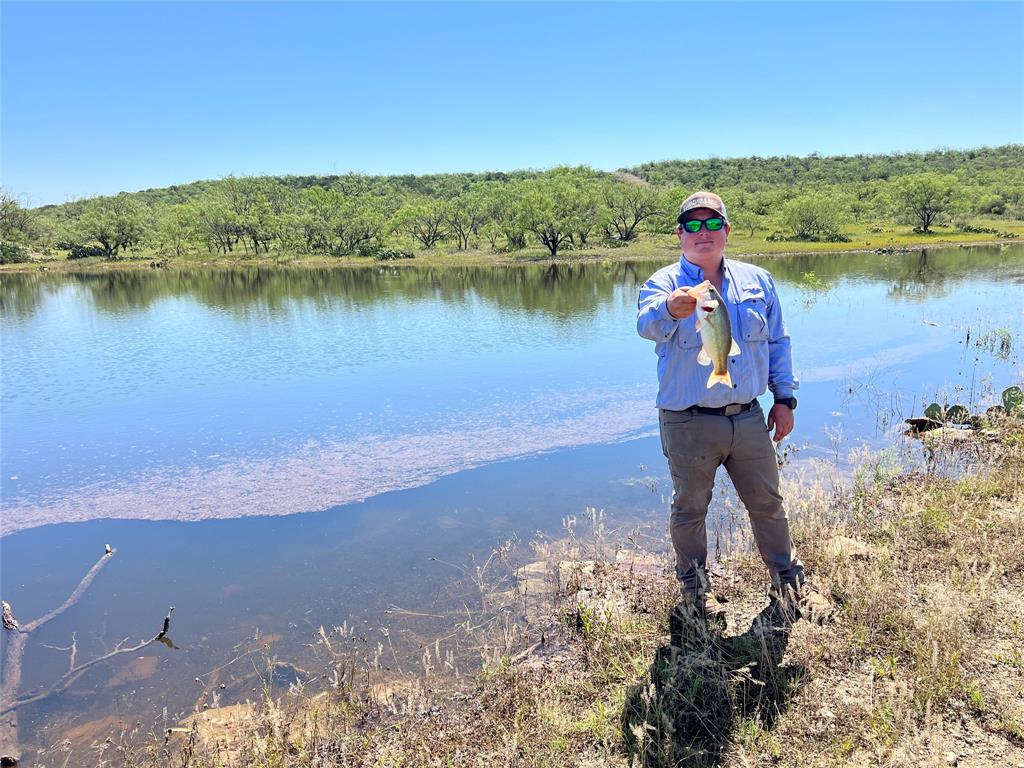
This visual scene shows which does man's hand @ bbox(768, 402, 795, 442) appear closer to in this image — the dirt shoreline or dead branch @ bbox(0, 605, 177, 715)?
dead branch @ bbox(0, 605, 177, 715)

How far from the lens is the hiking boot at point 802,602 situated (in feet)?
12.6

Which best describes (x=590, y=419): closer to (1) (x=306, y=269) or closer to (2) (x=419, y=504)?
(2) (x=419, y=504)

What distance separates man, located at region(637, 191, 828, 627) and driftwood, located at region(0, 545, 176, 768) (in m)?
4.06

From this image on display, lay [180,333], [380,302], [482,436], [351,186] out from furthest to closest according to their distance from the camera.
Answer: [351,186]
[380,302]
[180,333]
[482,436]

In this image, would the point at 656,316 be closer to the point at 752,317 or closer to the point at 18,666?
the point at 752,317

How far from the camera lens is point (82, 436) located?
33.6 ft

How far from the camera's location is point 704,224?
3.69 metres

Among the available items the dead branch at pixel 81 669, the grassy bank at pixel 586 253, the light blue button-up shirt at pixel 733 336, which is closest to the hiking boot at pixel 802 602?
the light blue button-up shirt at pixel 733 336

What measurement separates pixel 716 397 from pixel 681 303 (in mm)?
640

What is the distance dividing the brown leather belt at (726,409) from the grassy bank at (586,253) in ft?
143

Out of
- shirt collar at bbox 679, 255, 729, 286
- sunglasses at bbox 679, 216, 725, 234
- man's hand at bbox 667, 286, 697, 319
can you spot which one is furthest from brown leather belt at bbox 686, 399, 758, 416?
sunglasses at bbox 679, 216, 725, 234

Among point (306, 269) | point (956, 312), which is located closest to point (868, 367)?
point (956, 312)

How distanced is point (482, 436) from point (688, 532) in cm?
593

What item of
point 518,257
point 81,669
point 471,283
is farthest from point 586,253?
point 81,669
